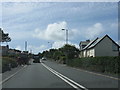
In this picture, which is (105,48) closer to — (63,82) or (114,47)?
(114,47)

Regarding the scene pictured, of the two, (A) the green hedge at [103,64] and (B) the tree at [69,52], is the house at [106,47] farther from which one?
(A) the green hedge at [103,64]

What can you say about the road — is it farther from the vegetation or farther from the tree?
the tree

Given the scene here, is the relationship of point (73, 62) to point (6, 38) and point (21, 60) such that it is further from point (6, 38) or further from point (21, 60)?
point (6, 38)

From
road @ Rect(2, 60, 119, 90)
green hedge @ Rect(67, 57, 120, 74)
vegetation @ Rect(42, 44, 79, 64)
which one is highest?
vegetation @ Rect(42, 44, 79, 64)

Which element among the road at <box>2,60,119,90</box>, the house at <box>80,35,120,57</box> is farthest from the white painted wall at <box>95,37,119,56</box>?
the road at <box>2,60,119,90</box>

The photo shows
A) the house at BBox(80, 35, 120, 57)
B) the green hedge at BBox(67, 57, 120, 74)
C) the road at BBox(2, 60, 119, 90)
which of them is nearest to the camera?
the road at BBox(2, 60, 119, 90)

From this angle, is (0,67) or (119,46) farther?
(119,46)

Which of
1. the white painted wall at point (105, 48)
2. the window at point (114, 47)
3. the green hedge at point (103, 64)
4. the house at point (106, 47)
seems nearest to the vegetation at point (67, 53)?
the house at point (106, 47)

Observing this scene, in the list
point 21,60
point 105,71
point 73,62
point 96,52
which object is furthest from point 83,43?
point 105,71

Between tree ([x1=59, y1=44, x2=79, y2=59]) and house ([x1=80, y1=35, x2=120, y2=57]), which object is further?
tree ([x1=59, y1=44, x2=79, y2=59])

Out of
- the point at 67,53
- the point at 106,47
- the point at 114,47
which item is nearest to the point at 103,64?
the point at 106,47

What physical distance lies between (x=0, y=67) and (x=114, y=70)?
14663 millimetres

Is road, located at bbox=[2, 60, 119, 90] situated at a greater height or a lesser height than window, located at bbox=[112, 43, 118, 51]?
lesser

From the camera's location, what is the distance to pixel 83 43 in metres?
107
